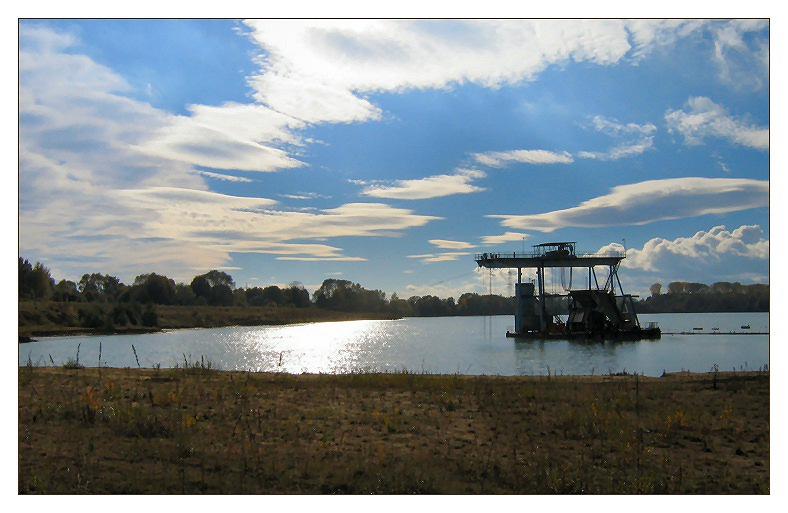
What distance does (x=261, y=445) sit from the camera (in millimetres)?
12945

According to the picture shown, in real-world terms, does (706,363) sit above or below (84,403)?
below

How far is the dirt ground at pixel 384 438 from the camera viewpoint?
10.9 m

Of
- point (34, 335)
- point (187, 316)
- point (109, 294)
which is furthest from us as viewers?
point (187, 316)

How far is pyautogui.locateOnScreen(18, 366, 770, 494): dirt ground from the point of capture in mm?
10898

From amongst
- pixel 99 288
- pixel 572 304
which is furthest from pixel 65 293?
pixel 572 304

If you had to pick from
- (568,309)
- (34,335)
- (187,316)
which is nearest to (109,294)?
(187,316)

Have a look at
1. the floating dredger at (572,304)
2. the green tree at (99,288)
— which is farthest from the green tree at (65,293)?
the floating dredger at (572,304)

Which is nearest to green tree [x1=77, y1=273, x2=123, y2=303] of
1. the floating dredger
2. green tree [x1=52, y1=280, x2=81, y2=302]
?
green tree [x1=52, y1=280, x2=81, y2=302]

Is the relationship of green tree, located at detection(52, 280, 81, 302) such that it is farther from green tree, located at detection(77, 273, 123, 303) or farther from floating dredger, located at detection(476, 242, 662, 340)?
floating dredger, located at detection(476, 242, 662, 340)

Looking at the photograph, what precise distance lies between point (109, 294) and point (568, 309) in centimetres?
7872

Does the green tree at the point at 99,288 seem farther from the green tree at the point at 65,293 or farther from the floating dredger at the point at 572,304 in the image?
the floating dredger at the point at 572,304

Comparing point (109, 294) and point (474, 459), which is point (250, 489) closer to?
point (474, 459)

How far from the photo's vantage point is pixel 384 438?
13.7m

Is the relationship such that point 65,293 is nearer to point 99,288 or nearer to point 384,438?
point 99,288
